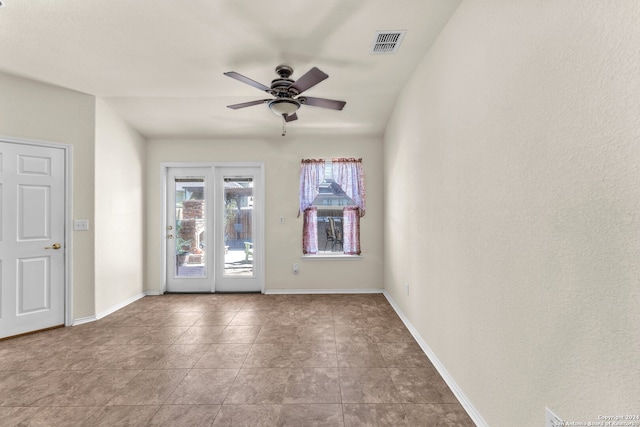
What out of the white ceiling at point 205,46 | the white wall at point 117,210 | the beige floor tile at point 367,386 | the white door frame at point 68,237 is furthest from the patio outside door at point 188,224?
the beige floor tile at point 367,386

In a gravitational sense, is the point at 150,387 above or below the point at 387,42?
below

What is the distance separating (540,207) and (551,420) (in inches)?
35.9

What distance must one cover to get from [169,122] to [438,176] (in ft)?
12.3

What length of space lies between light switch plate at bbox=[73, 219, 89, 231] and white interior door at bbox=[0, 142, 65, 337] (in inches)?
4.3

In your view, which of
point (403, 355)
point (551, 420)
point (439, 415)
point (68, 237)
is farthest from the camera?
point (68, 237)

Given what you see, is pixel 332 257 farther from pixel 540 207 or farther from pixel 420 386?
pixel 540 207

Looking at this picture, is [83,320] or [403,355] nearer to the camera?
[403,355]

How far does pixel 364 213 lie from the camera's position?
441 centimetres

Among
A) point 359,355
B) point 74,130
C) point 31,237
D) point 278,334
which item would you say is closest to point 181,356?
point 278,334

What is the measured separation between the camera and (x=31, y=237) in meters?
2.99

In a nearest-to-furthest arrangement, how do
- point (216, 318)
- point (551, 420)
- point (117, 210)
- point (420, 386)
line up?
point (551, 420) → point (420, 386) → point (216, 318) → point (117, 210)

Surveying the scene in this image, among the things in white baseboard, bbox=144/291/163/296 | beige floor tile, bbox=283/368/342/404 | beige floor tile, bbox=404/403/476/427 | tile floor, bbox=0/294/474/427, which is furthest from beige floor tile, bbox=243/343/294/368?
white baseboard, bbox=144/291/163/296

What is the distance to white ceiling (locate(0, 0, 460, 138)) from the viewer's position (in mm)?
1986

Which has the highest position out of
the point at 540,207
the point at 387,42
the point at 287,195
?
the point at 387,42
